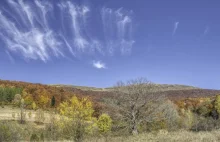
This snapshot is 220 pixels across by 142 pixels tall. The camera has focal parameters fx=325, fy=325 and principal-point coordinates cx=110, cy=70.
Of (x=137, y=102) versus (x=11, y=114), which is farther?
(x=11, y=114)

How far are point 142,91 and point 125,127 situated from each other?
606cm

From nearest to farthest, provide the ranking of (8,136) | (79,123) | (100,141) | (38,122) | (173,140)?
1. (173,140)
2. (100,141)
3. (8,136)
4. (79,123)
5. (38,122)

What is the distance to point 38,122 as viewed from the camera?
153625 mm

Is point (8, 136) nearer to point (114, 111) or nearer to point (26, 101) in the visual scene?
point (114, 111)

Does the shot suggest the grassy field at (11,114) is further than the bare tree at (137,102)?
Yes

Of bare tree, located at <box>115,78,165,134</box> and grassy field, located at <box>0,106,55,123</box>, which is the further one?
grassy field, located at <box>0,106,55,123</box>

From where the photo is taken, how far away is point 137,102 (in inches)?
1891

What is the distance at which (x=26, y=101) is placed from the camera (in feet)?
650

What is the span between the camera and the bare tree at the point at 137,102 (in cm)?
4800

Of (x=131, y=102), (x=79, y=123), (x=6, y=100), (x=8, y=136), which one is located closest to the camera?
(x=8, y=136)

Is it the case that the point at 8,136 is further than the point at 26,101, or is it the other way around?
the point at 26,101

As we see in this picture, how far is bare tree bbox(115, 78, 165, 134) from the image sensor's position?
157ft

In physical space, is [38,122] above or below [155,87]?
below

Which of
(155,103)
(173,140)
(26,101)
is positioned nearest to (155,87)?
(155,103)
